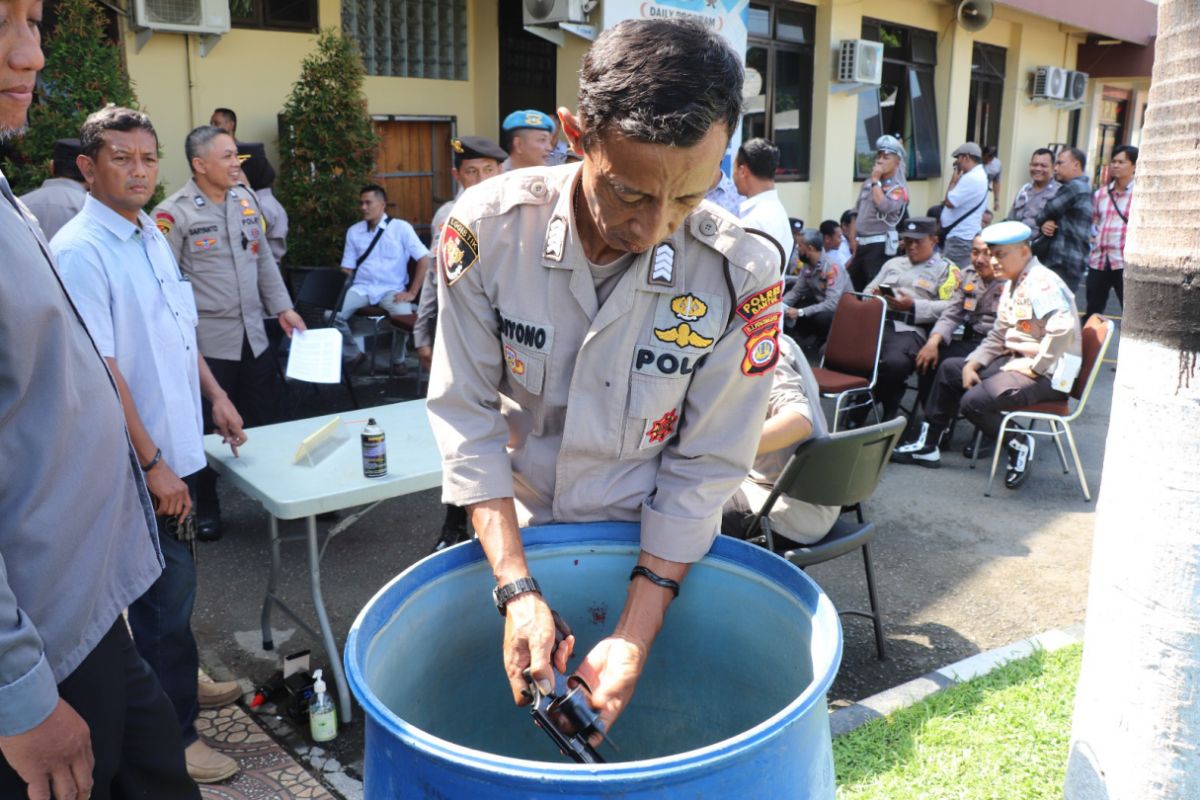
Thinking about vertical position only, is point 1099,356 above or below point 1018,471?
above

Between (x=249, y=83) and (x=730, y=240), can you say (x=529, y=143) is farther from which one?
(x=730, y=240)

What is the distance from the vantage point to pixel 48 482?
147cm

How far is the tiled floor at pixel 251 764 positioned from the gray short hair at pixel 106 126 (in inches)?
70.4

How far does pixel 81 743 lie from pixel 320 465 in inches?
80.7

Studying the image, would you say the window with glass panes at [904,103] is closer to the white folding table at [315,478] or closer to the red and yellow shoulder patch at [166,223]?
the red and yellow shoulder patch at [166,223]

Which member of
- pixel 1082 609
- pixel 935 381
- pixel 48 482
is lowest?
pixel 1082 609

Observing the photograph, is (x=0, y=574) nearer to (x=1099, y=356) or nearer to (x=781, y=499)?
(x=781, y=499)

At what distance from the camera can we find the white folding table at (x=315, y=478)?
315cm

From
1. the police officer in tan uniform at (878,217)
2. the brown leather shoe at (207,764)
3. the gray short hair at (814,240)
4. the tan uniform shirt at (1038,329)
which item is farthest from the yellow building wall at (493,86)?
the brown leather shoe at (207,764)

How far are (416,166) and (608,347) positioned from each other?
783 centimetres

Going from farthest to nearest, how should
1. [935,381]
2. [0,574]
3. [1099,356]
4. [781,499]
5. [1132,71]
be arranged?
1. [1132,71]
2. [935,381]
3. [1099,356]
4. [781,499]
5. [0,574]

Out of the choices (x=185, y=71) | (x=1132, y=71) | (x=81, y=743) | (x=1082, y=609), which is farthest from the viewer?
(x=1132, y=71)

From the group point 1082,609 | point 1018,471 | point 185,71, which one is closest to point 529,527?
point 1082,609

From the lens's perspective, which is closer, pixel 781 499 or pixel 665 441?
pixel 665 441
